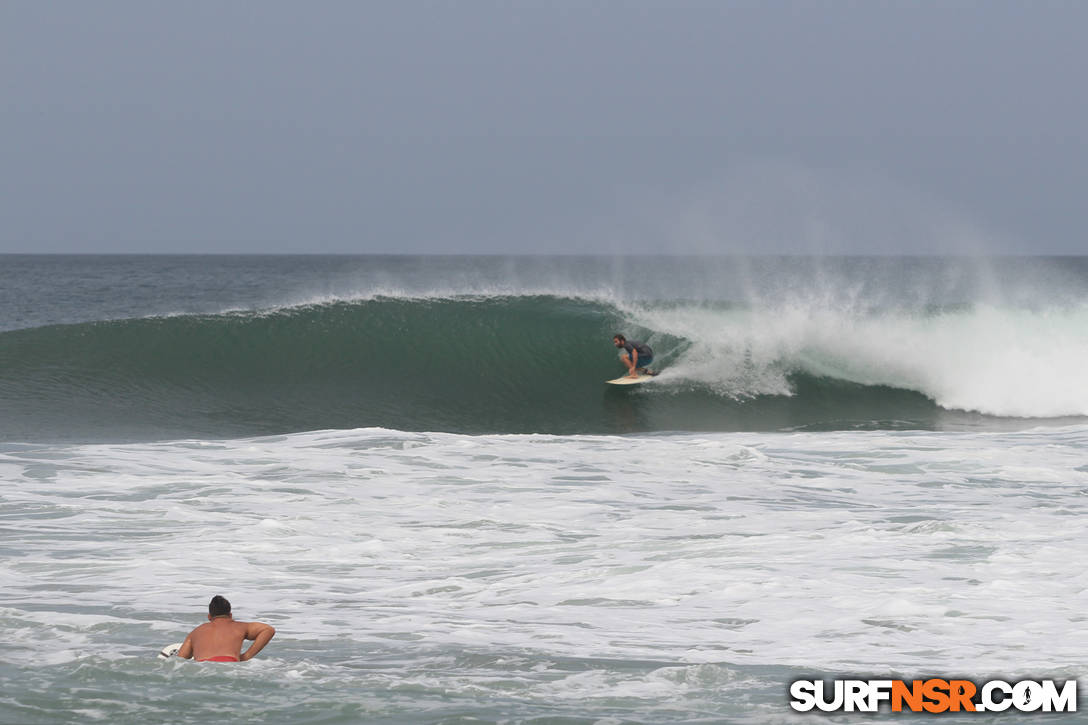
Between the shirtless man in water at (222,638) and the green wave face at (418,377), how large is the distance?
8279 mm

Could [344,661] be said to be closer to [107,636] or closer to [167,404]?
[107,636]

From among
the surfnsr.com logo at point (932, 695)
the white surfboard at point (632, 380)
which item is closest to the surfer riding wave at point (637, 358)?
the white surfboard at point (632, 380)

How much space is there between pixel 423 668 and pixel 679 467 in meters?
6.16

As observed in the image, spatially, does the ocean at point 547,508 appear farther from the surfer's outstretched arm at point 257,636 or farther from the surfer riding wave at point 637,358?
the surfer riding wave at point 637,358

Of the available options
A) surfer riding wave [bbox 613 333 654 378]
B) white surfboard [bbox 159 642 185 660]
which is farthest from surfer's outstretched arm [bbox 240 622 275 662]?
surfer riding wave [bbox 613 333 654 378]

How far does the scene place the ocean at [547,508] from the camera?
199 inches

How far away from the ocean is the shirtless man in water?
4.5 inches

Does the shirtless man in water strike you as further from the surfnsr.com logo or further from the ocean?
the surfnsr.com logo

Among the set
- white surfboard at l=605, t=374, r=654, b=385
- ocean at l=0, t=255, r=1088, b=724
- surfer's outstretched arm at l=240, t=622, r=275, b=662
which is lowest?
surfer's outstretched arm at l=240, t=622, r=275, b=662

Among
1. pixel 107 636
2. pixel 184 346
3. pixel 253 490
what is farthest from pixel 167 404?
pixel 107 636

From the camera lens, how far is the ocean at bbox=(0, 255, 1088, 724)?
5.06m

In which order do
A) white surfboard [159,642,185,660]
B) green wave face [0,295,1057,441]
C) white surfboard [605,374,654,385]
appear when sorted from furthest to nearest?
white surfboard [605,374,654,385]
green wave face [0,295,1057,441]
white surfboard [159,642,185,660]

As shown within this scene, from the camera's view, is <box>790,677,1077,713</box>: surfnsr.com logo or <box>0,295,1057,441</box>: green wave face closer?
<box>790,677,1077,713</box>: surfnsr.com logo

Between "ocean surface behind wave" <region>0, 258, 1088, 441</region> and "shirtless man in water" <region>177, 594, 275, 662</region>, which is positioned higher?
"ocean surface behind wave" <region>0, 258, 1088, 441</region>
